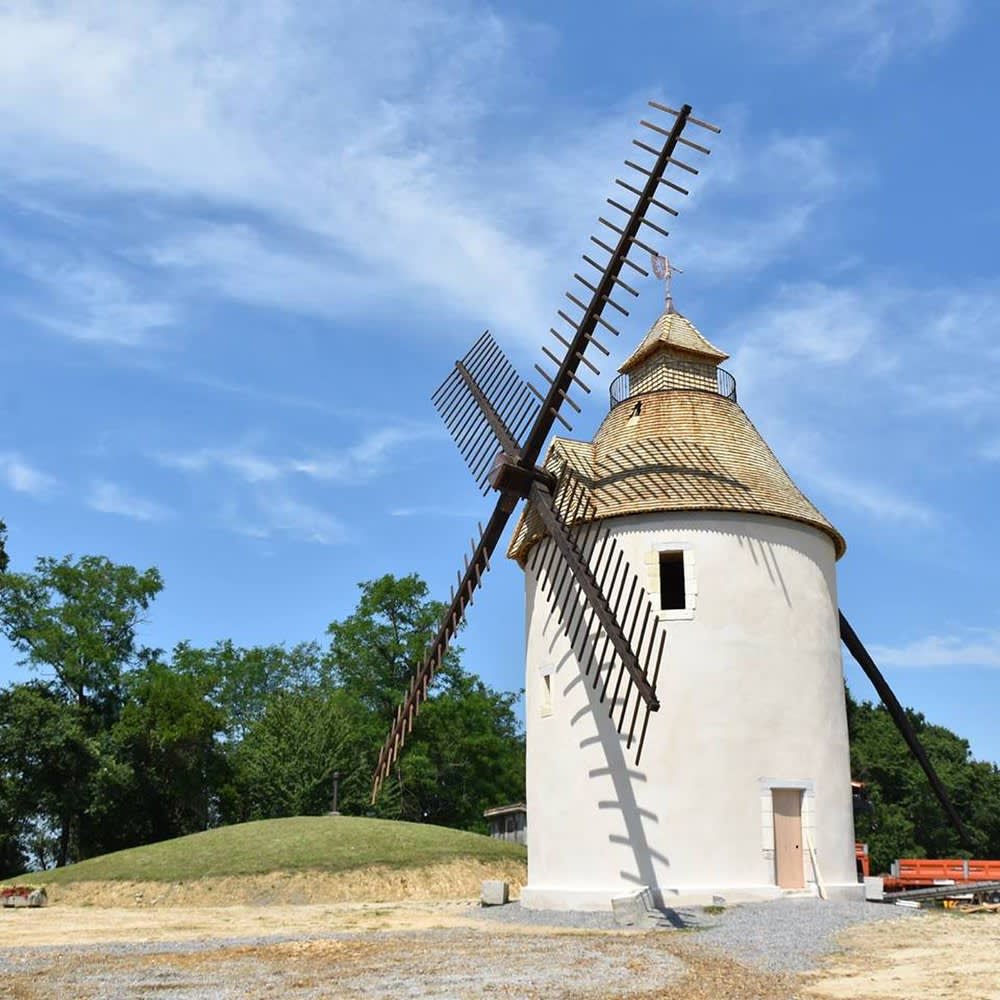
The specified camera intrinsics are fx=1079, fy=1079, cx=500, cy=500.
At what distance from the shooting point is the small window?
824 inches

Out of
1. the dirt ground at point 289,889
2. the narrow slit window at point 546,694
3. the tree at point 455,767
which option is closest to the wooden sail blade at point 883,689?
the narrow slit window at point 546,694

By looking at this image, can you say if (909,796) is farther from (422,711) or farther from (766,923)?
(766,923)

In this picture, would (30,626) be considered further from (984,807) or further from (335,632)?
(984,807)

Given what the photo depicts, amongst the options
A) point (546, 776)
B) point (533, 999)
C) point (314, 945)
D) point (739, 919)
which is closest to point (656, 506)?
point (546, 776)

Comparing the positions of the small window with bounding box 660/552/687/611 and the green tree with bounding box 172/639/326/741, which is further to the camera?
the green tree with bounding box 172/639/326/741

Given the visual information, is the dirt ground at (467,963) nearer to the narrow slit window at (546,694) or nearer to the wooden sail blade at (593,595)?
the narrow slit window at (546,694)

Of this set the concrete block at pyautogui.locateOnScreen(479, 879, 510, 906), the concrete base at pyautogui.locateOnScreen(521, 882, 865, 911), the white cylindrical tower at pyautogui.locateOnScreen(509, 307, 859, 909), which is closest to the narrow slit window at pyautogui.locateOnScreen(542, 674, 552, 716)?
the white cylindrical tower at pyautogui.locateOnScreen(509, 307, 859, 909)

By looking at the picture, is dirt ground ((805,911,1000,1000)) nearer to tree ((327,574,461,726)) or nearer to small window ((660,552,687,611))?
small window ((660,552,687,611))

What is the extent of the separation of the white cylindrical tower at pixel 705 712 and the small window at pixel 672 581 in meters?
0.04

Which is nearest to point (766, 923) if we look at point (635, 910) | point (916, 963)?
point (635, 910)

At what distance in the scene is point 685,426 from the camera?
22750 millimetres

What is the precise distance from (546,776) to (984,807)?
118ft

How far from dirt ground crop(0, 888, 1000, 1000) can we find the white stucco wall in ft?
7.99

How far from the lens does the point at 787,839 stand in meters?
19.8
